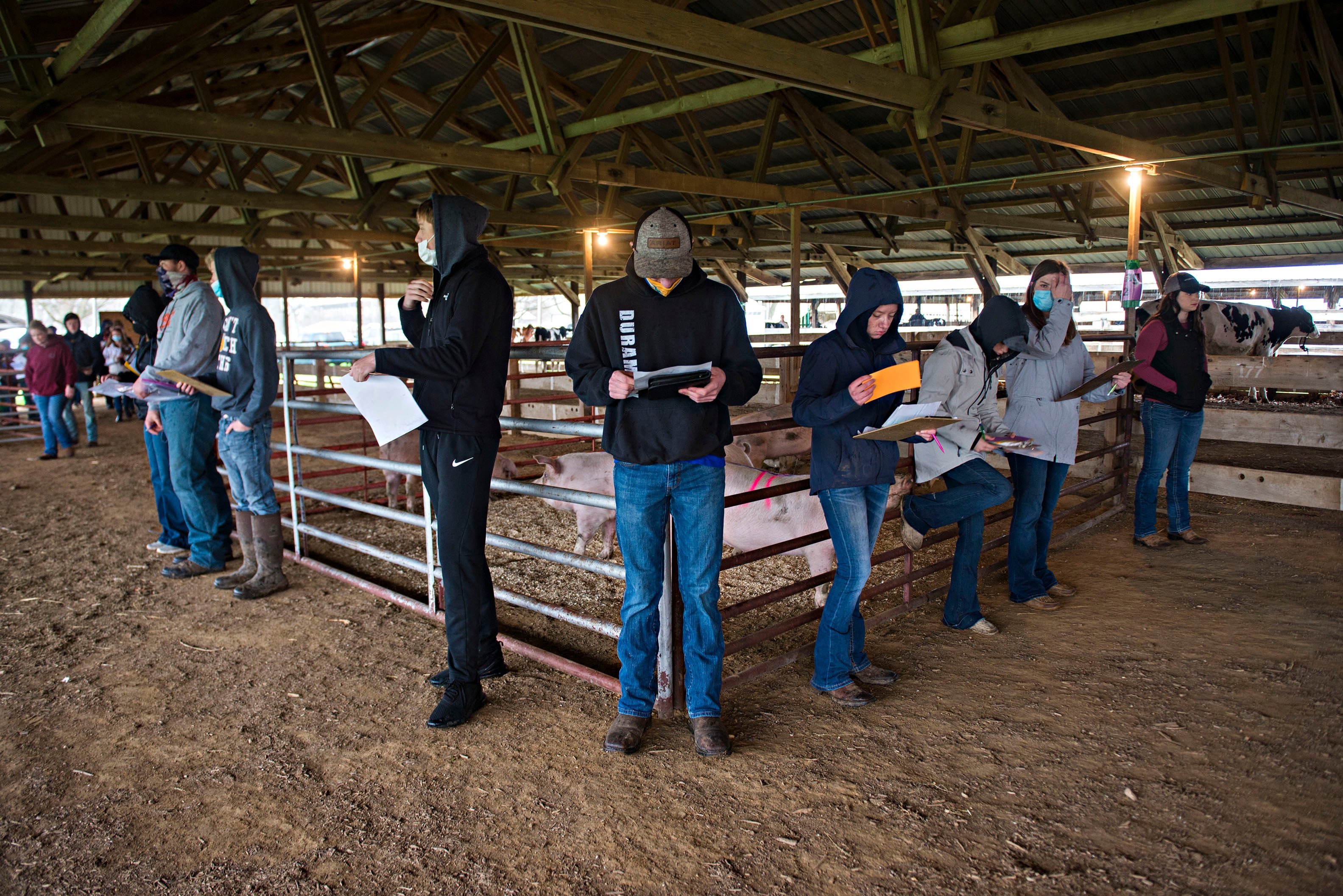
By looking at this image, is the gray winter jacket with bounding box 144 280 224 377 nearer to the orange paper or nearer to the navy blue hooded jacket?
the navy blue hooded jacket

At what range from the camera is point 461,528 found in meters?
2.89

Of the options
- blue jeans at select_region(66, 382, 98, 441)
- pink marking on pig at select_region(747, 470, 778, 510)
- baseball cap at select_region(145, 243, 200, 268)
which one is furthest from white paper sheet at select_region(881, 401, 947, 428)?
blue jeans at select_region(66, 382, 98, 441)

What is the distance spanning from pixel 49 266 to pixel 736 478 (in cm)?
2087

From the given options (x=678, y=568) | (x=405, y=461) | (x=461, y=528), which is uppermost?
(x=461, y=528)

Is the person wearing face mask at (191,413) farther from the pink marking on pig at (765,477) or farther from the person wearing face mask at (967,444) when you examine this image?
the person wearing face mask at (967,444)

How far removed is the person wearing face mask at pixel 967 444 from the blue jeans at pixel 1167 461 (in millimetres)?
2108

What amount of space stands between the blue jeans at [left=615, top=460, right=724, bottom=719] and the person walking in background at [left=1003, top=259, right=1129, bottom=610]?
2.03 m

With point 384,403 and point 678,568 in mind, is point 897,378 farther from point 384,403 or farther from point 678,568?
point 384,403

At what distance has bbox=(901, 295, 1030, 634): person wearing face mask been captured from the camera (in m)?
3.48

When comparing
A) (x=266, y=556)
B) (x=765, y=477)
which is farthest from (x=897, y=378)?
(x=266, y=556)

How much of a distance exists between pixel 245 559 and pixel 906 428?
3865 millimetres

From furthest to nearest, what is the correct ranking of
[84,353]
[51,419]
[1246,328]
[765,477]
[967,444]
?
[1246,328] < [84,353] < [51,419] < [765,477] < [967,444]

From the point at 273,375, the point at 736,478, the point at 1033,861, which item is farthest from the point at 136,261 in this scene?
the point at 1033,861

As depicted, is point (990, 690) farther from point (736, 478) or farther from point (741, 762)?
point (736, 478)
